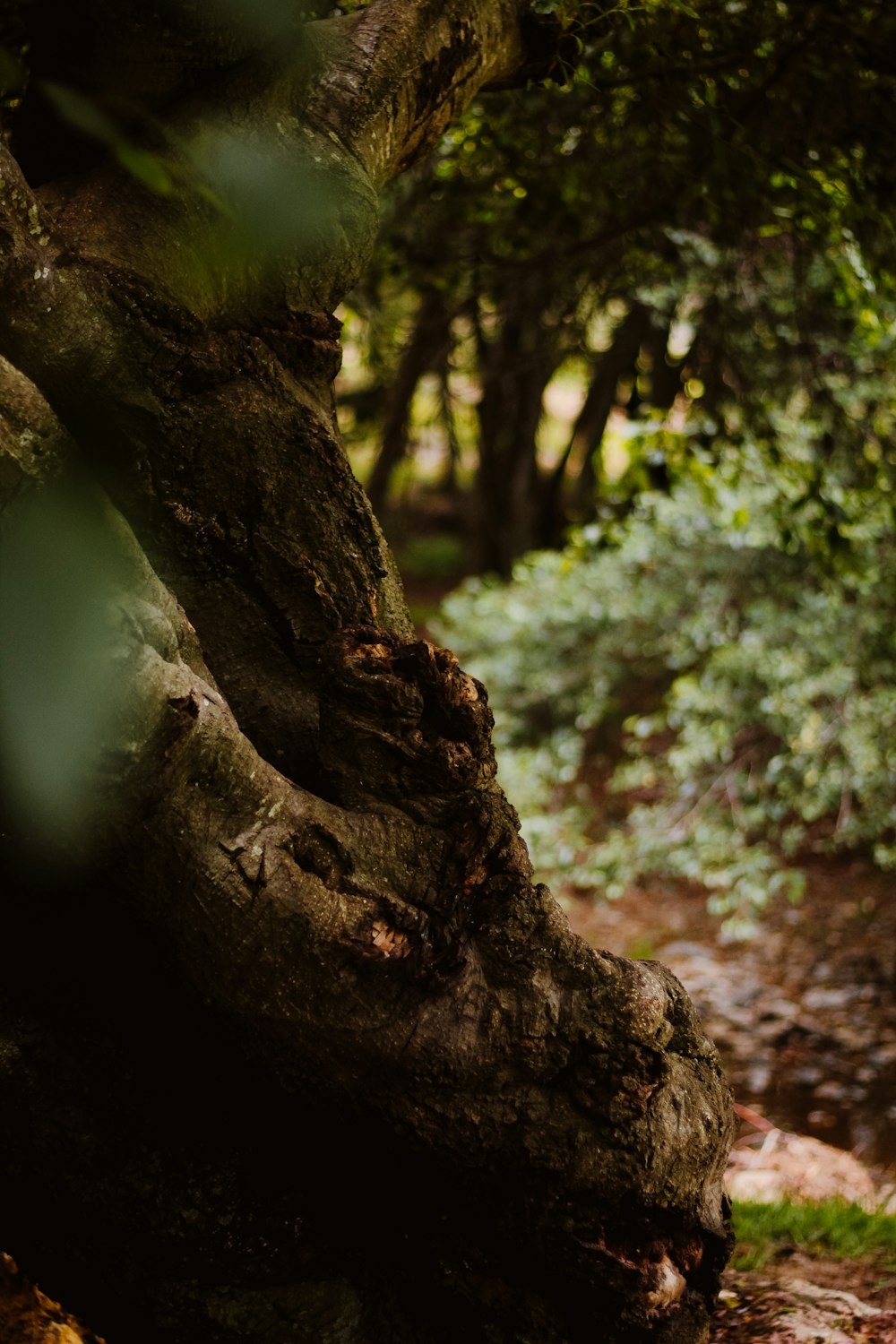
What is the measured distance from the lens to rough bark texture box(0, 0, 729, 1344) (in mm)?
2152

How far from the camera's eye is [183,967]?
2127 millimetres

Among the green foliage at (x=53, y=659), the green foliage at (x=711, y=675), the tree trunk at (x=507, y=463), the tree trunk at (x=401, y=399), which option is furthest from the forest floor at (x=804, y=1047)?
the tree trunk at (x=507, y=463)

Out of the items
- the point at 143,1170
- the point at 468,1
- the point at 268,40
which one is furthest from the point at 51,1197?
the point at 468,1

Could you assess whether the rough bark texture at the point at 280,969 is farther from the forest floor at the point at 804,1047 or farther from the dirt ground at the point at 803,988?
the dirt ground at the point at 803,988

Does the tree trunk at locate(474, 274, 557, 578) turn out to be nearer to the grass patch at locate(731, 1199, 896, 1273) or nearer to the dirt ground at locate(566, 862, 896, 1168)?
the dirt ground at locate(566, 862, 896, 1168)

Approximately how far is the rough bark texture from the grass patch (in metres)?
1.45

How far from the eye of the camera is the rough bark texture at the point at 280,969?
7.06 feet

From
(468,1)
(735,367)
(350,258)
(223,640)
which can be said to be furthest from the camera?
(735,367)

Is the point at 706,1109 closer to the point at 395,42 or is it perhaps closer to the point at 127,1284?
the point at 127,1284

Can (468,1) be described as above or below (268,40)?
above

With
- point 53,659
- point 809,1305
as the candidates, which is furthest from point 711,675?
point 53,659

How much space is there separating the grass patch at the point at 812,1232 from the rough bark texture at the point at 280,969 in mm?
1448

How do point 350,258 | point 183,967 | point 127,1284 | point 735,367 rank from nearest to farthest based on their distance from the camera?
point 183,967, point 127,1284, point 350,258, point 735,367

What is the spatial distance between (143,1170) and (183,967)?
0.46 metres
